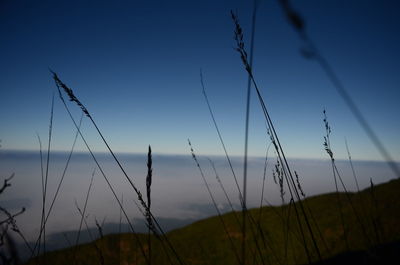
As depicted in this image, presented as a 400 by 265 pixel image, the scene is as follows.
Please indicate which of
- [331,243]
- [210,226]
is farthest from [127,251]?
[331,243]

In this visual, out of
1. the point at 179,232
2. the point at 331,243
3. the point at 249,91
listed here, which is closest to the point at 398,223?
the point at 331,243

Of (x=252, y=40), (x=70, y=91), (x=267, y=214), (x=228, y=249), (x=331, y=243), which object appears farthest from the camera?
(x=267, y=214)

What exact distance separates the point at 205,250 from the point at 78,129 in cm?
2704

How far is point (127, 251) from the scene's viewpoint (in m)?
26.7

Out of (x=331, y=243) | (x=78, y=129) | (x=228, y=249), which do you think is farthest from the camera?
(x=228, y=249)

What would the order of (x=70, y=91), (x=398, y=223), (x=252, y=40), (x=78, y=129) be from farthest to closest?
(x=398, y=223) → (x=78, y=129) → (x=70, y=91) → (x=252, y=40)

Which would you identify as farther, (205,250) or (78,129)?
(205,250)

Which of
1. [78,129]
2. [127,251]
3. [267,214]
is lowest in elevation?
[127,251]

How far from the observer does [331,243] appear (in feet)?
67.3

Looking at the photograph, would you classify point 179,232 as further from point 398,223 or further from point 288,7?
point 288,7

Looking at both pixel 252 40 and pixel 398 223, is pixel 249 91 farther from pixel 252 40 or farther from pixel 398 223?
pixel 398 223

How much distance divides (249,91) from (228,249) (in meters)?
27.4

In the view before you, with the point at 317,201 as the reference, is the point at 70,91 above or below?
above

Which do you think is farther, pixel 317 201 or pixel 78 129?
pixel 317 201
